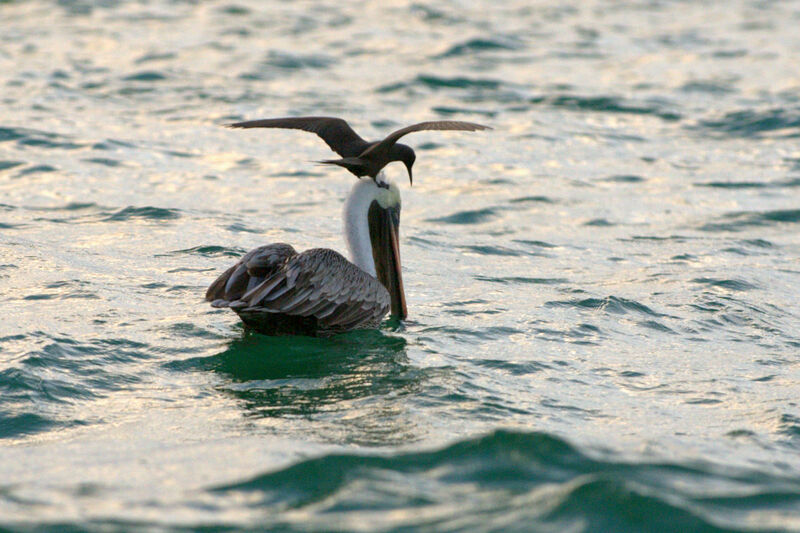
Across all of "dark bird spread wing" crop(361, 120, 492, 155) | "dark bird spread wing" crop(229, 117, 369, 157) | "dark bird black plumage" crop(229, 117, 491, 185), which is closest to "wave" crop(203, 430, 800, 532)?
"dark bird spread wing" crop(361, 120, 492, 155)

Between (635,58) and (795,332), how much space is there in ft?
34.2

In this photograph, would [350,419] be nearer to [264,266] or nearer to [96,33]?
[264,266]

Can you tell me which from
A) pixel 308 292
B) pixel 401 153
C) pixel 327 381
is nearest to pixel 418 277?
pixel 401 153

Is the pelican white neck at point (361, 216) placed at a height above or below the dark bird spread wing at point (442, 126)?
below

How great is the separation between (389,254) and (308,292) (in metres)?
0.96

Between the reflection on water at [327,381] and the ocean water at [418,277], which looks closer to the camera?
the ocean water at [418,277]

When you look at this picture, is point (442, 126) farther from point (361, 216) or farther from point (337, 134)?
point (361, 216)

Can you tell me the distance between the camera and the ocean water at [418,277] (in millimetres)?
4699

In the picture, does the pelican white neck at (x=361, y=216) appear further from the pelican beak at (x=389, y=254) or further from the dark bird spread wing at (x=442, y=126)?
the dark bird spread wing at (x=442, y=126)

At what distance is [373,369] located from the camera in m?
6.60

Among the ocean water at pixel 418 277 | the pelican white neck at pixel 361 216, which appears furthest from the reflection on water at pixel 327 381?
the pelican white neck at pixel 361 216

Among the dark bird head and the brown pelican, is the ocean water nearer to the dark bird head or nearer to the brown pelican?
the brown pelican

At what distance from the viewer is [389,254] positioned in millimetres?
7621

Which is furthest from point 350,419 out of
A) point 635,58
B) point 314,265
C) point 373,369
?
point 635,58
